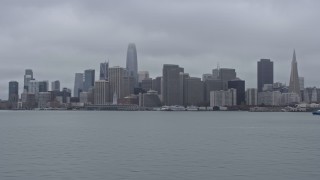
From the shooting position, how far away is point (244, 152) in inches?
2387

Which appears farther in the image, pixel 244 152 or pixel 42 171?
pixel 244 152

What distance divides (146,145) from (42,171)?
2526 centimetres

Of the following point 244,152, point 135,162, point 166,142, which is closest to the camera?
point 135,162

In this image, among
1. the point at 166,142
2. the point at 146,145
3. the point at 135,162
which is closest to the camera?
the point at 135,162

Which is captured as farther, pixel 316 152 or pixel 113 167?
pixel 316 152

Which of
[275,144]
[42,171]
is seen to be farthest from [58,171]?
[275,144]

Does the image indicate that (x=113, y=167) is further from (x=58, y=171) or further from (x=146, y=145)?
(x=146, y=145)

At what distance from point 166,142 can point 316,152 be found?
21.7 metres

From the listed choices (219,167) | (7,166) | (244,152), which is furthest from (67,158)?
(244,152)

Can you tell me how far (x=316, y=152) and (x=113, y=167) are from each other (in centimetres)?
2617

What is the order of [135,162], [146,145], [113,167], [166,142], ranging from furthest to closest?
1. [166,142]
2. [146,145]
3. [135,162]
4. [113,167]

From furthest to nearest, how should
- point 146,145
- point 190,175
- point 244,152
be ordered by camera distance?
point 146,145, point 244,152, point 190,175

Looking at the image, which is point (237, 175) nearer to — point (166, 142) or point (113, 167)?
point (113, 167)

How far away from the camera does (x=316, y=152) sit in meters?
61.1
